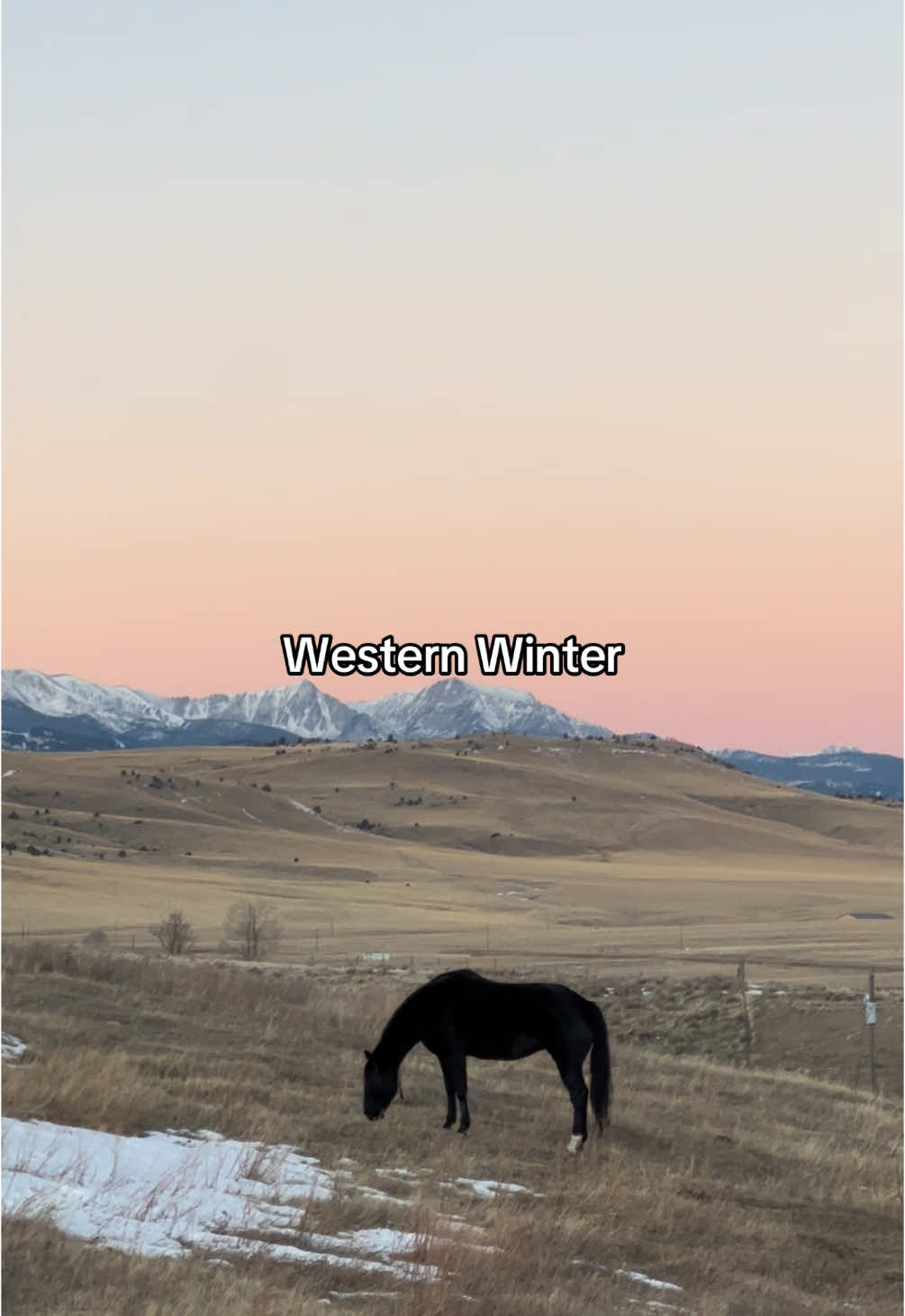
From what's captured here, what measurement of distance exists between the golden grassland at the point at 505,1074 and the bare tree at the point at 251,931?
1.23m

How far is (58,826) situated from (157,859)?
39.5 ft

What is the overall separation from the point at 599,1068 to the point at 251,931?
3929 centimetres

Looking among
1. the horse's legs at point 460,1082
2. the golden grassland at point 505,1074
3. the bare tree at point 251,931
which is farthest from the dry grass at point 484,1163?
the bare tree at point 251,931

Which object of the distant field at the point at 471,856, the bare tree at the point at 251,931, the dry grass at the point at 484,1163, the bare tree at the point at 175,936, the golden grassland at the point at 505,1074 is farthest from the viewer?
the distant field at the point at 471,856

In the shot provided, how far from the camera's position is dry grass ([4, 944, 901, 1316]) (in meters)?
9.41

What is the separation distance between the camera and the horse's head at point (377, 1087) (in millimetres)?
15109

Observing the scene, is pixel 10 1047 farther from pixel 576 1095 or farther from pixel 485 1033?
pixel 576 1095

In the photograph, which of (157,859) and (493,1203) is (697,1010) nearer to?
(493,1203)

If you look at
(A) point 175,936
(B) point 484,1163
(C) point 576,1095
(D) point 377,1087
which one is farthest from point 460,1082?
(A) point 175,936

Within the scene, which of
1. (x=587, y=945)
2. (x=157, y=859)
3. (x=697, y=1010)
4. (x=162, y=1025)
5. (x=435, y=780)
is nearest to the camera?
(x=162, y=1025)

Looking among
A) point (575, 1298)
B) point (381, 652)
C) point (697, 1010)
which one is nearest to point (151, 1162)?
point (575, 1298)

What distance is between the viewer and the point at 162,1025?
19.7 meters

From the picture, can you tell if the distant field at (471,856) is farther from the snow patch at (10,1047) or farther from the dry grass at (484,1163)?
the snow patch at (10,1047)

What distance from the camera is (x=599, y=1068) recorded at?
1550 cm
